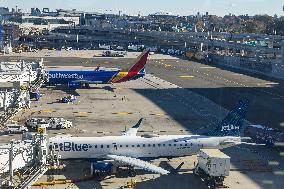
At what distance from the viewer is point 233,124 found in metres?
58.1

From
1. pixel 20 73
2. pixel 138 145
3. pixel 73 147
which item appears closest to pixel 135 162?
pixel 138 145

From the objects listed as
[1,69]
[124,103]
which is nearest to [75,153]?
[1,69]

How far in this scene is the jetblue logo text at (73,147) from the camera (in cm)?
5253

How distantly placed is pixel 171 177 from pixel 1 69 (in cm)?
2616

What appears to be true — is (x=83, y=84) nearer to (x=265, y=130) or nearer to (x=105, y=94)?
(x=105, y=94)

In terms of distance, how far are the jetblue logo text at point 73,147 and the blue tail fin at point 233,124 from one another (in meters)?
15.8

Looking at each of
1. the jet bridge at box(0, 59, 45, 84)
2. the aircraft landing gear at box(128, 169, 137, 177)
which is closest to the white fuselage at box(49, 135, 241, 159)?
the aircraft landing gear at box(128, 169, 137, 177)

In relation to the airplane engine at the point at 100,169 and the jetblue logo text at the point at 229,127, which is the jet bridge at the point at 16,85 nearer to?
the airplane engine at the point at 100,169

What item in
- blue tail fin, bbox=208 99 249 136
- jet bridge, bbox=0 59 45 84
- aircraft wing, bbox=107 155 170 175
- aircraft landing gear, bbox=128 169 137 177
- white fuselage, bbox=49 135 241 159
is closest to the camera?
aircraft wing, bbox=107 155 170 175

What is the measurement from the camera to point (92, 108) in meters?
92.9

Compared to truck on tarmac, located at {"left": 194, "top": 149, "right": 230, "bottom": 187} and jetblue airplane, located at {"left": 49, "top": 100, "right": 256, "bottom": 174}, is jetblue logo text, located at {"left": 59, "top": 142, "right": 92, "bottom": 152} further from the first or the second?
truck on tarmac, located at {"left": 194, "top": 149, "right": 230, "bottom": 187}

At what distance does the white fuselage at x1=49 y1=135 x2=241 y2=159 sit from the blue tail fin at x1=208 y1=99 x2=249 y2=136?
1.20 meters

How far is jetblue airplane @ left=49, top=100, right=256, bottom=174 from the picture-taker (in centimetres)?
5272

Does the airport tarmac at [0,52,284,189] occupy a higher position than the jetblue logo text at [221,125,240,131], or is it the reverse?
the jetblue logo text at [221,125,240,131]
